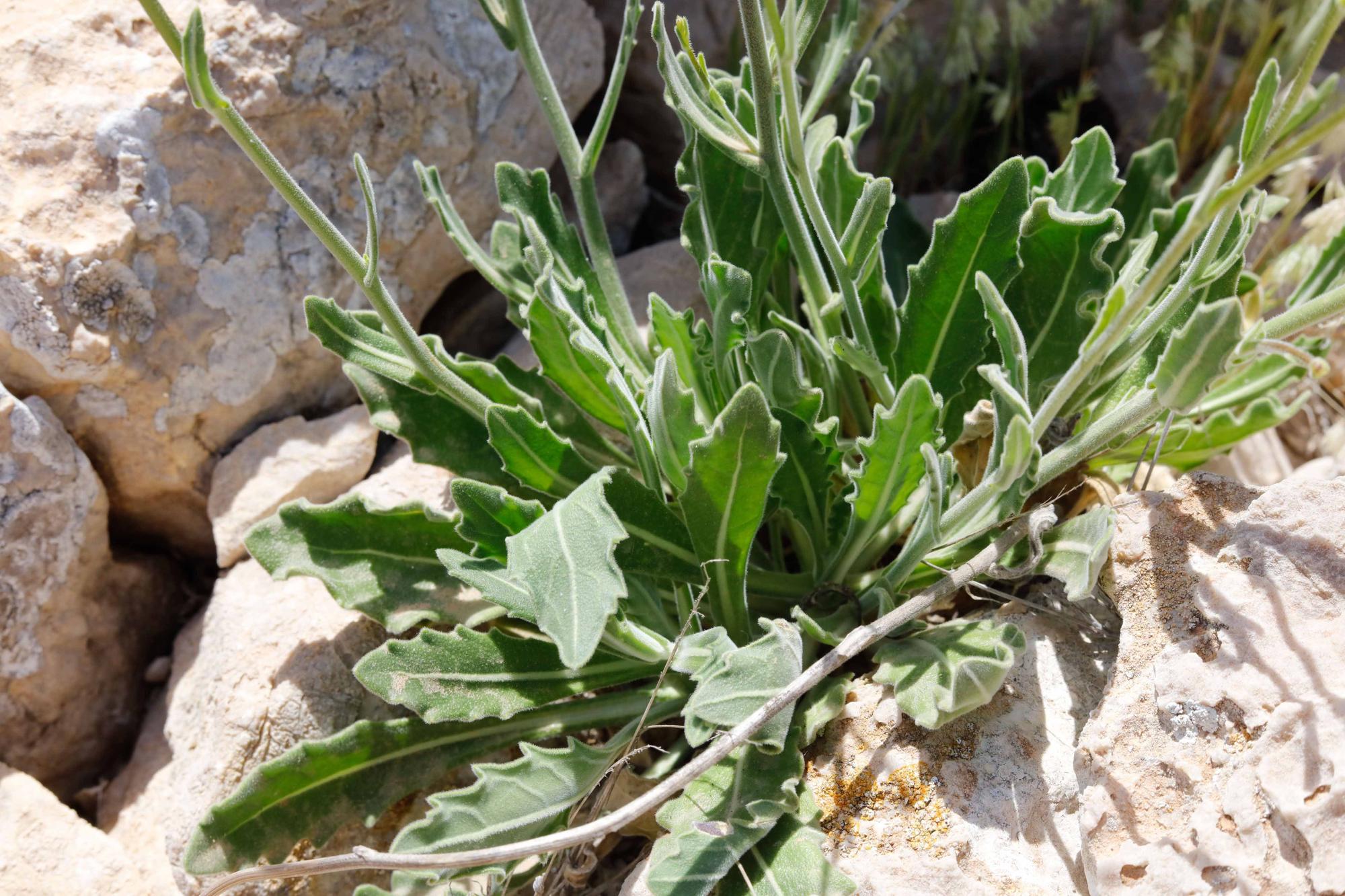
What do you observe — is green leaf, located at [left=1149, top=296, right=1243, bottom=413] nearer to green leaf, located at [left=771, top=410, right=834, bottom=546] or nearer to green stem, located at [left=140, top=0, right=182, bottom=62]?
green leaf, located at [left=771, top=410, right=834, bottom=546]

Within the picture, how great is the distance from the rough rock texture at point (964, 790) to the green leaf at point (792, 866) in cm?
5

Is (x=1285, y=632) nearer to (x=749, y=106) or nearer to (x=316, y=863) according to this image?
(x=749, y=106)

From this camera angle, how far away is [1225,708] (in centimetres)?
146

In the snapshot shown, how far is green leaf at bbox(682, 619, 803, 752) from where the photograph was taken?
146 cm

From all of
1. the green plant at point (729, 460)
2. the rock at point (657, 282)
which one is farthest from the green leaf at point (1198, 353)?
the rock at point (657, 282)

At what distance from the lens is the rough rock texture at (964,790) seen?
1.51 metres

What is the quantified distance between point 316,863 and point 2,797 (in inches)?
40.3

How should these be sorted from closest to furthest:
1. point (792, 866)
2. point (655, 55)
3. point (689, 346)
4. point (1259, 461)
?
1. point (792, 866)
2. point (689, 346)
3. point (1259, 461)
4. point (655, 55)

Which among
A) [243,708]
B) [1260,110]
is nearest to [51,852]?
[243,708]

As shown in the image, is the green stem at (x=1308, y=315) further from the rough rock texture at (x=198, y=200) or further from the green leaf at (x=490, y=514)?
the rough rock texture at (x=198, y=200)

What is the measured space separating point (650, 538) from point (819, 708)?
40 centimetres

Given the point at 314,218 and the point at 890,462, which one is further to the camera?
the point at 890,462

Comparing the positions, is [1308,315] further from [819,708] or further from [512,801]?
[512,801]

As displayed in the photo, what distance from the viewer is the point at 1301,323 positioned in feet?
5.09
